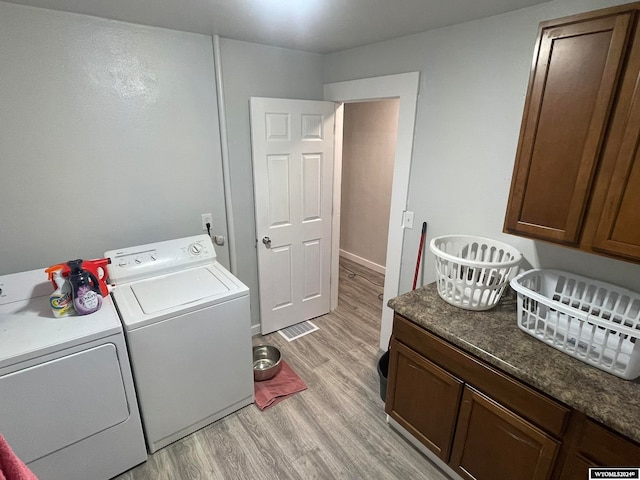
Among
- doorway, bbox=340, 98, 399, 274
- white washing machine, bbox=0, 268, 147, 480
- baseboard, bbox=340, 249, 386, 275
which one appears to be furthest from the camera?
baseboard, bbox=340, 249, 386, 275

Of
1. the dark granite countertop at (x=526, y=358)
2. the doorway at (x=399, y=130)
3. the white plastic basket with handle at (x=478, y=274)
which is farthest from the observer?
the doorway at (x=399, y=130)

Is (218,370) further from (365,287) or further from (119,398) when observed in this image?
(365,287)

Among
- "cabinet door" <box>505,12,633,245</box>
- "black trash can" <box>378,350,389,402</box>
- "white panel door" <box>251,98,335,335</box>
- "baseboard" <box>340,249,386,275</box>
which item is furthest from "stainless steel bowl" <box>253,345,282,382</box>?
"baseboard" <box>340,249,386,275</box>

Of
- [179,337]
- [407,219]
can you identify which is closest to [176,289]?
[179,337]

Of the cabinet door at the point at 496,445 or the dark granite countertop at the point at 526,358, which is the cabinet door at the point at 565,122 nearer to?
the dark granite countertop at the point at 526,358

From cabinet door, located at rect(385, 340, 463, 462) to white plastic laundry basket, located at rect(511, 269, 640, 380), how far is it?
17.8 inches

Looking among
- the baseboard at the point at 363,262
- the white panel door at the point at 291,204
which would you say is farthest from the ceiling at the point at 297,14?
the baseboard at the point at 363,262

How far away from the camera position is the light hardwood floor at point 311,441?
1.77m

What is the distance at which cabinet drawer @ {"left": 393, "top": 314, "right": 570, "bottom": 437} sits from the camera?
3.95 feet

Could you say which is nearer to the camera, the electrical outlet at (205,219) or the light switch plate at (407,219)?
the light switch plate at (407,219)

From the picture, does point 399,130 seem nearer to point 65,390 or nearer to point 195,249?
point 195,249

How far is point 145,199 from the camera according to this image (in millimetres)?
2195

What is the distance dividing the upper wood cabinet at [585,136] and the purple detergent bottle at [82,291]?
7.01 feet

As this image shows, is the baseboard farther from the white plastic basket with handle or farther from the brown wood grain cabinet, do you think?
the brown wood grain cabinet
